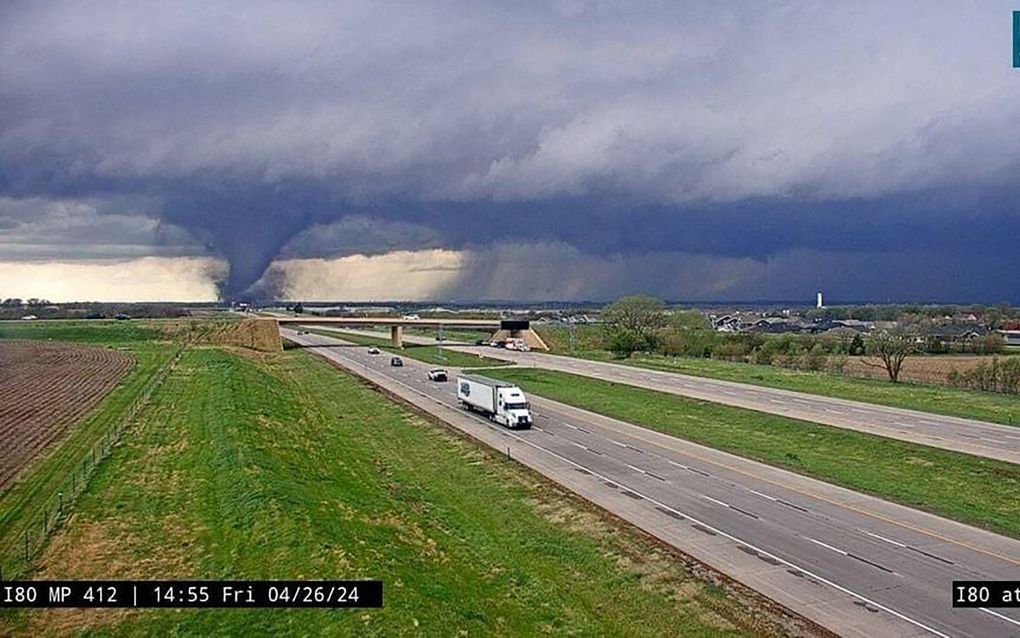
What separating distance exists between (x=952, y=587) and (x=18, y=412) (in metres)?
55.6

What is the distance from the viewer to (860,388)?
278 ft

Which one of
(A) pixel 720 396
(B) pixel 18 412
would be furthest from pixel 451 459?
(A) pixel 720 396

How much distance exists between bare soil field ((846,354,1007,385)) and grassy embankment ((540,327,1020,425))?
27.6ft

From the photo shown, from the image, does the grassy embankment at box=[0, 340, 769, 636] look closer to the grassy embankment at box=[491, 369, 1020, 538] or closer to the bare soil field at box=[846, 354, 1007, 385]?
the grassy embankment at box=[491, 369, 1020, 538]

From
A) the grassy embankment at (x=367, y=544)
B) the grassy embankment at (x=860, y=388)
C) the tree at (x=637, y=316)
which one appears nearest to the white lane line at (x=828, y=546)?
the grassy embankment at (x=367, y=544)

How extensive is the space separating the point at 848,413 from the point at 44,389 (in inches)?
2581

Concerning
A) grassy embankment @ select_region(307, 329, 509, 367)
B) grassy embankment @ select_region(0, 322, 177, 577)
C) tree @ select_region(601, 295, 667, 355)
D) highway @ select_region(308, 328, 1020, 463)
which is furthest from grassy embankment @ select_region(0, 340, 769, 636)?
tree @ select_region(601, 295, 667, 355)

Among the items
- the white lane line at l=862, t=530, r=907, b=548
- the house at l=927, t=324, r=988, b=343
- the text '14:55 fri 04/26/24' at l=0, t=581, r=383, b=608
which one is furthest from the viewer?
the house at l=927, t=324, r=988, b=343

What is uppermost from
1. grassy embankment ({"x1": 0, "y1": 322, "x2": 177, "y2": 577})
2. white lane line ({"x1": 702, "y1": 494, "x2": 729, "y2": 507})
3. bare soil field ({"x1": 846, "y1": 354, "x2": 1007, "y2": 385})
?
grassy embankment ({"x1": 0, "y1": 322, "x2": 177, "y2": 577})

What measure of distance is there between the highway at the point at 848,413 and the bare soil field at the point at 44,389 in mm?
49897

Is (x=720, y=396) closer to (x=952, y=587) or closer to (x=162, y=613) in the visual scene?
(x=952, y=587)

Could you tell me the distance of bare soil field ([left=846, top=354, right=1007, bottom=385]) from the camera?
326ft

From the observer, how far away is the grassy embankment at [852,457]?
36719 millimetres

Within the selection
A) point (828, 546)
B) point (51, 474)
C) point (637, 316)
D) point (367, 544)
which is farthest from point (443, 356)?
point (828, 546)
